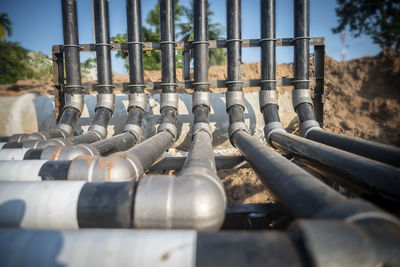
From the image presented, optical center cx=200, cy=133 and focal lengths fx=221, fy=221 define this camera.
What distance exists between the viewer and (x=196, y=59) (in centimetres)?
378

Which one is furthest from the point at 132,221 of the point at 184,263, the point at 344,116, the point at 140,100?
the point at 344,116

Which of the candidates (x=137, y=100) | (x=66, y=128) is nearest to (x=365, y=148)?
(x=137, y=100)

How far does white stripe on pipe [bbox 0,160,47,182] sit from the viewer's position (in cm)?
166

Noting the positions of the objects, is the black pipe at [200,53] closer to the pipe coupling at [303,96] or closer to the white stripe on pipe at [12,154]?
the pipe coupling at [303,96]

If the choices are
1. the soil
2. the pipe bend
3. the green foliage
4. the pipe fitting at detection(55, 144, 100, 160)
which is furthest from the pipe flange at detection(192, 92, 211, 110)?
the green foliage

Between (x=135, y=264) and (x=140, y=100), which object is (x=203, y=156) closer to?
(x=135, y=264)

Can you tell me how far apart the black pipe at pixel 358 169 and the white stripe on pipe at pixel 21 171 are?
2276mm

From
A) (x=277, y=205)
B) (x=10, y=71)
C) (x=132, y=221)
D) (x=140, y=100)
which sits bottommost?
(x=277, y=205)

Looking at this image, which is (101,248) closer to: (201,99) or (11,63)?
(201,99)

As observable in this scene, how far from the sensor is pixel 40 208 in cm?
123

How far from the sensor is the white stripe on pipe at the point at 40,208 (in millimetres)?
1212

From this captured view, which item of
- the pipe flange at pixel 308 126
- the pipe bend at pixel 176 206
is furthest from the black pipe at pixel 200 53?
the pipe bend at pixel 176 206

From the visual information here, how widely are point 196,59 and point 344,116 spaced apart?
469cm

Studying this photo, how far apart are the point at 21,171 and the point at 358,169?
2.46 meters
